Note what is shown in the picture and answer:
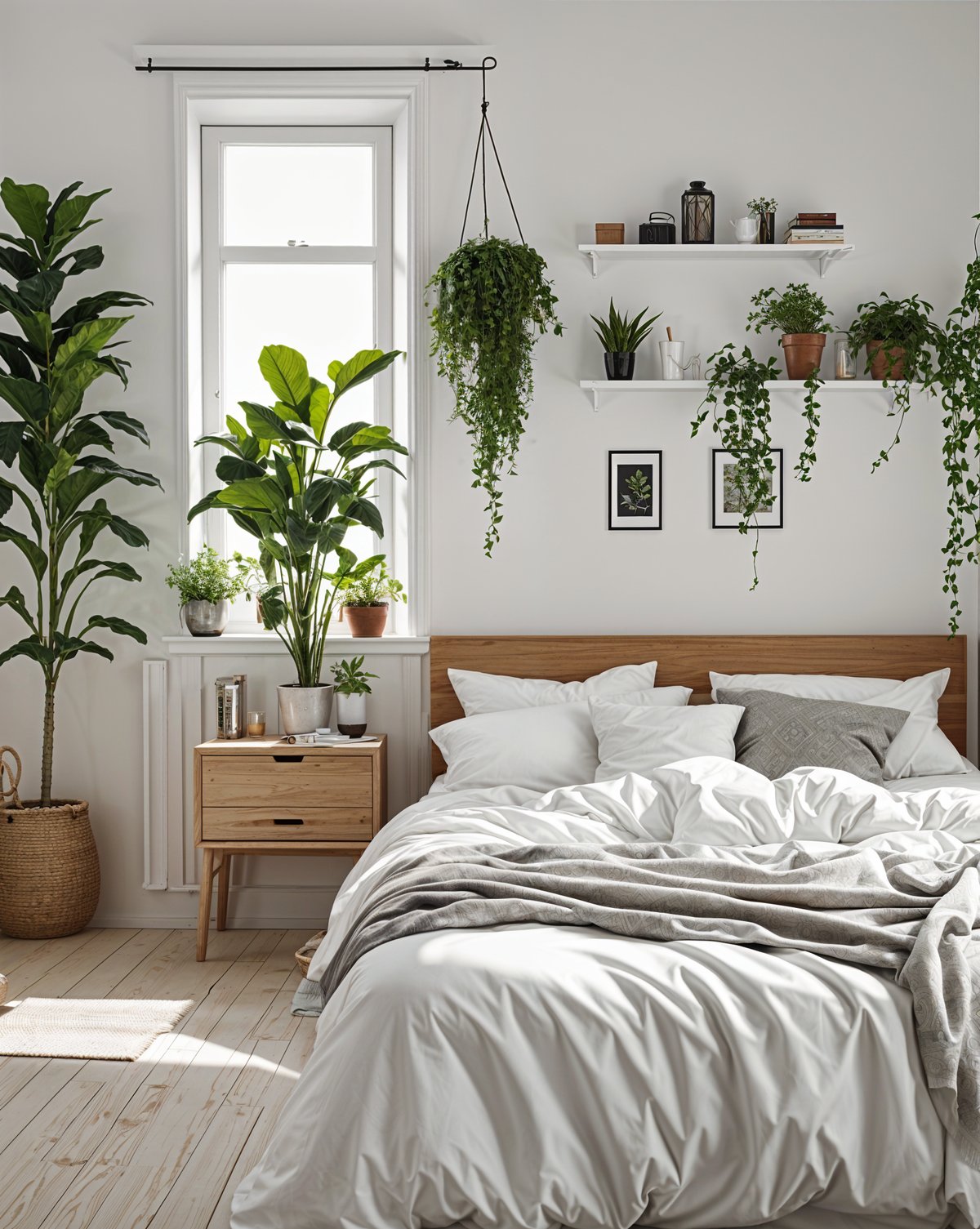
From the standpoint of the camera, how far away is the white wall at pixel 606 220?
12.3 ft

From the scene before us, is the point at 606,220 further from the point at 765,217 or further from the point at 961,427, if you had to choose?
the point at 961,427

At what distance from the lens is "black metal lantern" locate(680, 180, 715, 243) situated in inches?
144

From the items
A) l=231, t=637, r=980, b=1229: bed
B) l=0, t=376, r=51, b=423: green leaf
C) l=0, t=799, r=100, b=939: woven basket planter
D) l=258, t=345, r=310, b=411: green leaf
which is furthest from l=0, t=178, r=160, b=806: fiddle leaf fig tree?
l=231, t=637, r=980, b=1229: bed

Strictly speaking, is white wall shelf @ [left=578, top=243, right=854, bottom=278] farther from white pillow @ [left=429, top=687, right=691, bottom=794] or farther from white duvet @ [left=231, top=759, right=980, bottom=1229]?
white duvet @ [left=231, top=759, right=980, bottom=1229]

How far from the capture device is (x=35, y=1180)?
2098 millimetres

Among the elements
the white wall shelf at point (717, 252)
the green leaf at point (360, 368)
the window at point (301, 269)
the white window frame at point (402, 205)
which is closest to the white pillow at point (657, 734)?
the white window frame at point (402, 205)

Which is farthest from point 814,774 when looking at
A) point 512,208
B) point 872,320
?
point 512,208

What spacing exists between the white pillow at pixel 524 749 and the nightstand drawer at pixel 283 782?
0.96ft

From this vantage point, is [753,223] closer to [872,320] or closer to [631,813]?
[872,320]

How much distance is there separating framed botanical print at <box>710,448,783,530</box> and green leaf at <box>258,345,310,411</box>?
56.6 inches

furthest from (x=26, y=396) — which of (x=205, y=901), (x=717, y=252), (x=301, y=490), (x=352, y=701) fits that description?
(x=717, y=252)

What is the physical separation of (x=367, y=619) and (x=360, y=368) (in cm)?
85

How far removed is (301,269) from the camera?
4059mm

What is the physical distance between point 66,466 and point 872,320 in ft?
8.94
